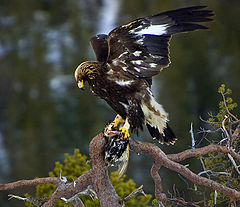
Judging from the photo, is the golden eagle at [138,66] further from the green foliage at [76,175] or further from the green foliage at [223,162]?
the green foliage at [76,175]

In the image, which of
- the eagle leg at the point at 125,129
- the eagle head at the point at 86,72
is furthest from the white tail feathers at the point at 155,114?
the eagle head at the point at 86,72

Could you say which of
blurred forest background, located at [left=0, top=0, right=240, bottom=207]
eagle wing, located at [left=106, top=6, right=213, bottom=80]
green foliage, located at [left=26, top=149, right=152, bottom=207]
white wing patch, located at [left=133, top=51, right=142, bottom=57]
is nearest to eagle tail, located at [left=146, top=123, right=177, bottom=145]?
eagle wing, located at [left=106, top=6, right=213, bottom=80]

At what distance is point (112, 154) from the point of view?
4.75 metres

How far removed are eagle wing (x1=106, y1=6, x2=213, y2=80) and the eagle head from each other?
160 millimetres

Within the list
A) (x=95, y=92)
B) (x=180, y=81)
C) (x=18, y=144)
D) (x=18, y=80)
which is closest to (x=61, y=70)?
(x=18, y=80)

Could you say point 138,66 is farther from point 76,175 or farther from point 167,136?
point 76,175

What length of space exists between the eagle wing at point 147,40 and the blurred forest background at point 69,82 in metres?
9.85

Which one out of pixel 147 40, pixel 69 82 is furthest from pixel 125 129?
pixel 69 82

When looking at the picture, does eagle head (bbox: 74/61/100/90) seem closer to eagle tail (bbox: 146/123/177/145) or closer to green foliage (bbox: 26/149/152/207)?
eagle tail (bbox: 146/123/177/145)

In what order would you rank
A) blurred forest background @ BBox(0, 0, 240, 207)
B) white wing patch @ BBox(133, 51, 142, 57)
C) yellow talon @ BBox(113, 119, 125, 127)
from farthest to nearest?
blurred forest background @ BBox(0, 0, 240, 207), yellow talon @ BBox(113, 119, 125, 127), white wing patch @ BBox(133, 51, 142, 57)

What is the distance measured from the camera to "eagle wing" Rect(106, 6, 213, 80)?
4645 millimetres

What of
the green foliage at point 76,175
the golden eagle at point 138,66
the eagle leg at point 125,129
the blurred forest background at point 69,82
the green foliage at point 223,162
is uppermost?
the golden eagle at point 138,66

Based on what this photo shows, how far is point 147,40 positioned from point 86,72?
2.37 feet

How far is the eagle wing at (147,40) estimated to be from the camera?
15.2 ft
